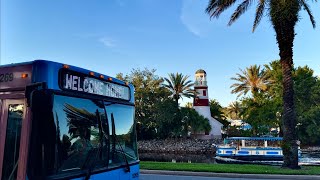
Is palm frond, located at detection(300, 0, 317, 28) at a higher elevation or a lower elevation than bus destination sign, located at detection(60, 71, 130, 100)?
higher

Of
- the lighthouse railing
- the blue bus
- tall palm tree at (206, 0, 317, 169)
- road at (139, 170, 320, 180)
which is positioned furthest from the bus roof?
the lighthouse railing

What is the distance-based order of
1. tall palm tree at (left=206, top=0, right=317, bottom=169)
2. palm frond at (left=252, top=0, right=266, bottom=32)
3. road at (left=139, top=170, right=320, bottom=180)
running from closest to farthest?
road at (left=139, top=170, right=320, bottom=180), tall palm tree at (left=206, top=0, right=317, bottom=169), palm frond at (left=252, top=0, right=266, bottom=32)

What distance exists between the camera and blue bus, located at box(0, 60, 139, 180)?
412 cm

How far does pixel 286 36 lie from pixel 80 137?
15.9 meters

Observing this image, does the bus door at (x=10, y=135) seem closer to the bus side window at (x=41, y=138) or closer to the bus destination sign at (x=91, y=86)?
the bus side window at (x=41, y=138)

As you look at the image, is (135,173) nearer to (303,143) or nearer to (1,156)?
(1,156)

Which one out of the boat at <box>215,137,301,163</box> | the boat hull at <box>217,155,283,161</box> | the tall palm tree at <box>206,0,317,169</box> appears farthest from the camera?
the boat at <box>215,137,301,163</box>

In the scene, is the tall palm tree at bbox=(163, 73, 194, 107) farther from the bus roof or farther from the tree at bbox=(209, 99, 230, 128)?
the bus roof

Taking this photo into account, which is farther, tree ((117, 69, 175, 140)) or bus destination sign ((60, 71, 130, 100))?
tree ((117, 69, 175, 140))

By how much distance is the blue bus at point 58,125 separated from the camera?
13.5 ft

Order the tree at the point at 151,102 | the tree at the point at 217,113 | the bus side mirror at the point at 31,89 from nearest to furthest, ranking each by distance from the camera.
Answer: the bus side mirror at the point at 31,89
the tree at the point at 151,102
the tree at the point at 217,113

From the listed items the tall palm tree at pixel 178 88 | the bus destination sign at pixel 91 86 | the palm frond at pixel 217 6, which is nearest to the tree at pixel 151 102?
the tall palm tree at pixel 178 88

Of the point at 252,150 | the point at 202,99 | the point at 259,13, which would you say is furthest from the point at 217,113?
the point at 259,13

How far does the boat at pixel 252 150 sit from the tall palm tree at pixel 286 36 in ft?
47.2
